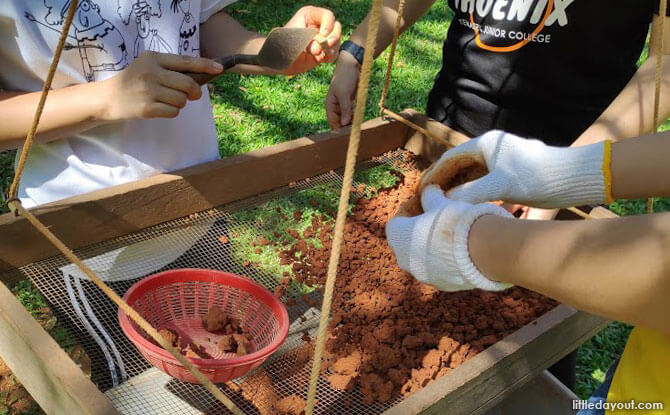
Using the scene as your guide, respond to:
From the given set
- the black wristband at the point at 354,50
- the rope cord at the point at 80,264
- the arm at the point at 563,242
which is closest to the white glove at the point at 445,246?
the arm at the point at 563,242

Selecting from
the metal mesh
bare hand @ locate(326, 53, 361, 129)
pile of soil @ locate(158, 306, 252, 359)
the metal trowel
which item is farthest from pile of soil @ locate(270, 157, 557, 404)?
the metal trowel

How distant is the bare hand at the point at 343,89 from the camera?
1470 millimetres

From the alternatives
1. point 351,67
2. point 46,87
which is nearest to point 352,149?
point 46,87

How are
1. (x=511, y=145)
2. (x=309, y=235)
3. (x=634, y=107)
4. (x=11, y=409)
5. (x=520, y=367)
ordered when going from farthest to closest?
(x=11, y=409)
(x=309, y=235)
(x=634, y=107)
(x=520, y=367)
(x=511, y=145)

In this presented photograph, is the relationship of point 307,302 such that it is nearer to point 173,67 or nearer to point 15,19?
point 173,67

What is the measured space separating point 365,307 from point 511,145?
447 mm

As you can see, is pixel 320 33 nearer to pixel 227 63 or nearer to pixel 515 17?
pixel 227 63

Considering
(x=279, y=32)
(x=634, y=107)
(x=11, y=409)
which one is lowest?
(x=11, y=409)

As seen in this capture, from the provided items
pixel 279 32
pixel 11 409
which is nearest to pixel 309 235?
pixel 279 32

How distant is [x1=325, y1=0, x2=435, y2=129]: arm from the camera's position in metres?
1.47

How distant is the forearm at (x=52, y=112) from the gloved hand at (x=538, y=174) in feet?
2.05

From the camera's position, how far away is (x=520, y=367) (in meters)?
1.03

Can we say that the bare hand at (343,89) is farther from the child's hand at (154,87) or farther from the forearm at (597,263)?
the forearm at (597,263)

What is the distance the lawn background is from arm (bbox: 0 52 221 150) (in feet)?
3.83
